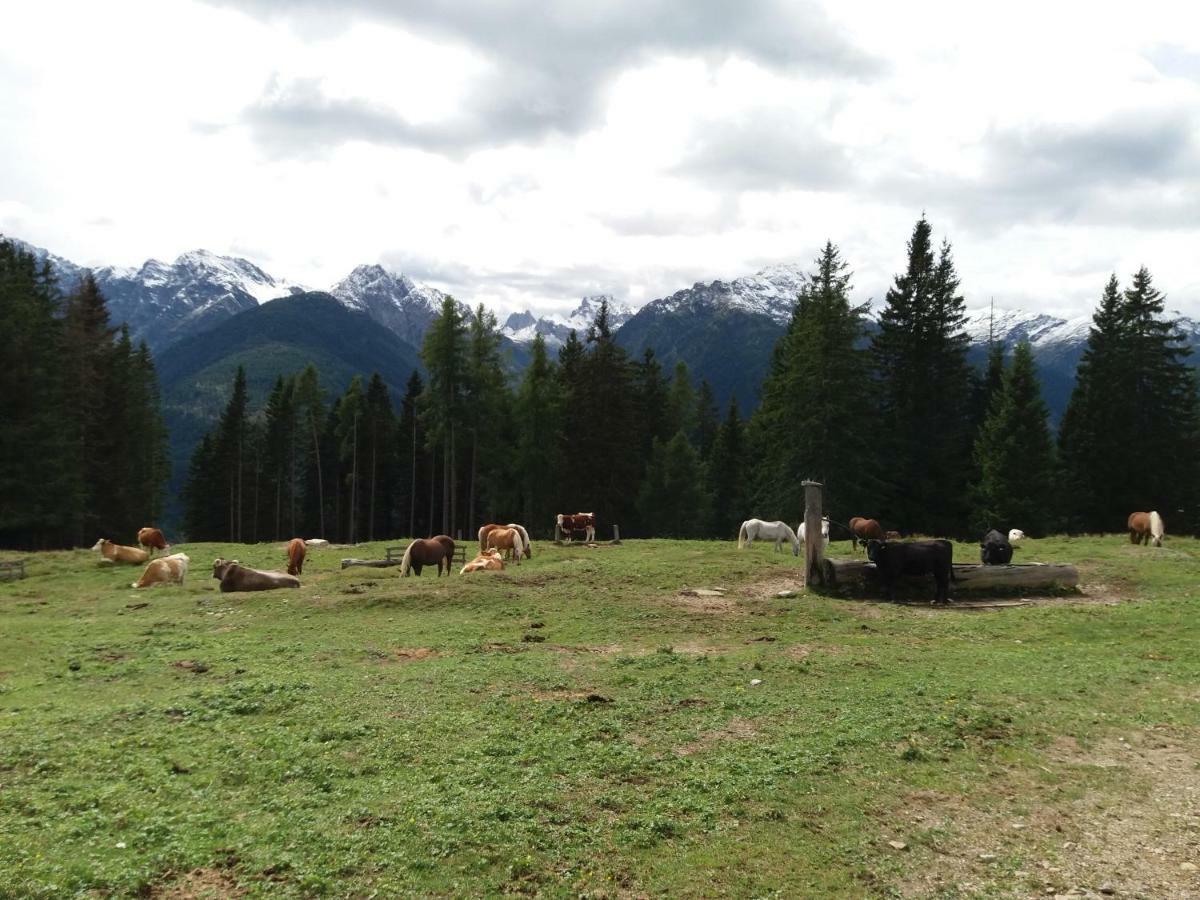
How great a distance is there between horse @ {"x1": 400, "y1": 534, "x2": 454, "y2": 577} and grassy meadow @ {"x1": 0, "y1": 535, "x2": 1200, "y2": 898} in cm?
730

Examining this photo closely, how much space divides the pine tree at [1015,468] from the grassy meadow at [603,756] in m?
28.2

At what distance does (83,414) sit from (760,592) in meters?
47.1

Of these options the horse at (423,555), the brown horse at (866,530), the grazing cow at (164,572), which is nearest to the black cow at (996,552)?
the brown horse at (866,530)

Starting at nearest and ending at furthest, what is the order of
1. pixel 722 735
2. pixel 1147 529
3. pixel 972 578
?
pixel 722 735, pixel 972 578, pixel 1147 529

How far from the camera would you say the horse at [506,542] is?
28109 millimetres

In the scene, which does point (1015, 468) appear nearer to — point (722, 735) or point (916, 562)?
point (916, 562)

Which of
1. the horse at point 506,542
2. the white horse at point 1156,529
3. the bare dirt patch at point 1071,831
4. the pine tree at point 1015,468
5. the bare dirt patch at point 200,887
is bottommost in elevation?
the bare dirt patch at point 1071,831

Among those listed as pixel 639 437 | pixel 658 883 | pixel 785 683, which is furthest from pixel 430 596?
pixel 639 437

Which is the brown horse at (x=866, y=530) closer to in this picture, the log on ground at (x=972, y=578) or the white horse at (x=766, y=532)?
the white horse at (x=766, y=532)

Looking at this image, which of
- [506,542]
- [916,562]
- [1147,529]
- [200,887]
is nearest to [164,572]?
[506,542]

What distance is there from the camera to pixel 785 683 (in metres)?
11.5

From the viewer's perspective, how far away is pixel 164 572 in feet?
79.4

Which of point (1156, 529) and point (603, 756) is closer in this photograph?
point (603, 756)

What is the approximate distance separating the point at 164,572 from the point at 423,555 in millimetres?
8402
